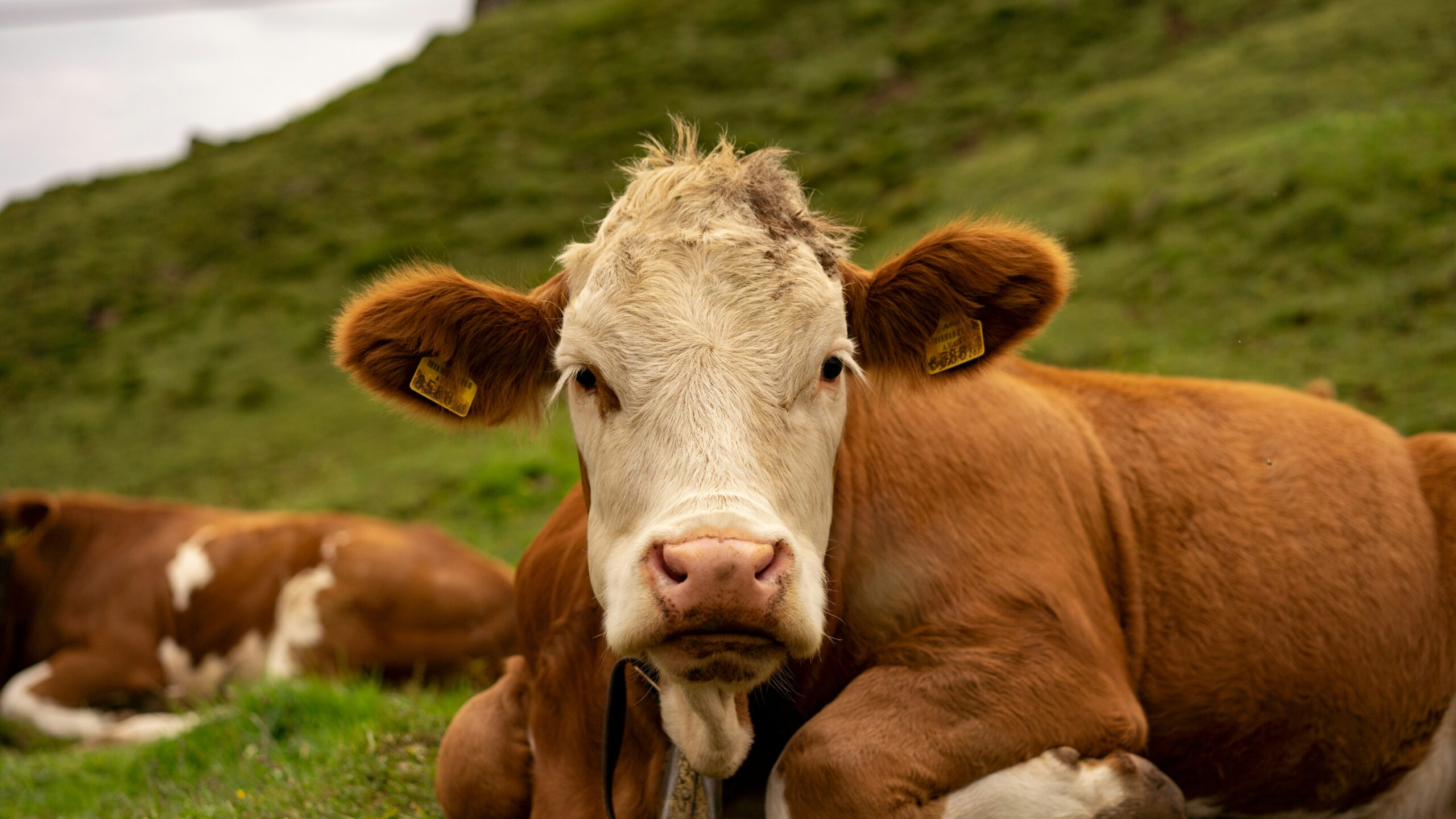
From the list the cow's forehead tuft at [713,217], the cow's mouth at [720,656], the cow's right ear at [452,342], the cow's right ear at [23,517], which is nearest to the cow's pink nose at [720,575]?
the cow's mouth at [720,656]

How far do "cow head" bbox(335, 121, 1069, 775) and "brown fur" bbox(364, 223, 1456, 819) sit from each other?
0.03 m

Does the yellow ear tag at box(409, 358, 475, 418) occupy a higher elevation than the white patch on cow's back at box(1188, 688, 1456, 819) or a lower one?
higher

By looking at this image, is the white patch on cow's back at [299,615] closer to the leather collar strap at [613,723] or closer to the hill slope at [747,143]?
the hill slope at [747,143]

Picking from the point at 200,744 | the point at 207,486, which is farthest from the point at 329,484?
the point at 200,744

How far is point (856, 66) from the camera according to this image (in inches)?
1128

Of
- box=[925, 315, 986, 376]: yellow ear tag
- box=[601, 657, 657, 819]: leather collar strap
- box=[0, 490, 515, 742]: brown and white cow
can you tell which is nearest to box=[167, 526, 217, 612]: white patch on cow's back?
box=[0, 490, 515, 742]: brown and white cow

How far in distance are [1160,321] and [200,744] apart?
30.3 feet

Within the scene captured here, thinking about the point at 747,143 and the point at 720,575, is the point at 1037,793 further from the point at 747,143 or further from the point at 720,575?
the point at 747,143

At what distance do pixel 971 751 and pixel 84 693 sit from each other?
7962 mm

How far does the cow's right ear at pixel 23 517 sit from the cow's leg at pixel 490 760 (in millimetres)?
7199

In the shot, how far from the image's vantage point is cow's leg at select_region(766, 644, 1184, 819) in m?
3.07

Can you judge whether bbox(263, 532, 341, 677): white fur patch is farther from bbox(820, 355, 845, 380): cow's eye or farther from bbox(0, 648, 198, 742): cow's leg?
bbox(820, 355, 845, 380): cow's eye

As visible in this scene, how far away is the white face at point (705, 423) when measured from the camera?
8.76ft

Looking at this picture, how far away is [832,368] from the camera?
10.7 feet
